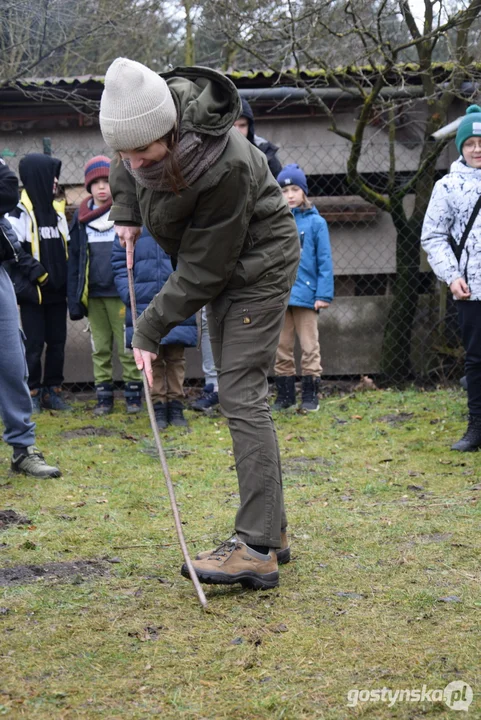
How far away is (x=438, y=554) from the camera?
356 cm

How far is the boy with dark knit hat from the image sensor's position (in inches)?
279

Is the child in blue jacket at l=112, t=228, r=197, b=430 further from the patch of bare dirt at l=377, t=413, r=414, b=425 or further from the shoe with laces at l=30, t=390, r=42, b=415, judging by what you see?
the patch of bare dirt at l=377, t=413, r=414, b=425

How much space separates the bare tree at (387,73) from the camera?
24.5 feet

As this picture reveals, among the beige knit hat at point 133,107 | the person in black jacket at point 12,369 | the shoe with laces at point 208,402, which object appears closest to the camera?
the beige knit hat at point 133,107

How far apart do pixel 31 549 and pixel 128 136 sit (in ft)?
6.26

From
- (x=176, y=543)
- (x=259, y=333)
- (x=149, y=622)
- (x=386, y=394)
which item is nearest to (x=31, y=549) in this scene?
(x=176, y=543)

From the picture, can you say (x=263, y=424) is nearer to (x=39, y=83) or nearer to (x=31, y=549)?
(x=31, y=549)

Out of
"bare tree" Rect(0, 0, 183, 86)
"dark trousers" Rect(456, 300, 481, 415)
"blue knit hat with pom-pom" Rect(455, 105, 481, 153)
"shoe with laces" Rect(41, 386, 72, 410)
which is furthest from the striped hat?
"dark trousers" Rect(456, 300, 481, 415)

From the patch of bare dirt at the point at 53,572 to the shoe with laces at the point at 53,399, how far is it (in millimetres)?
4199

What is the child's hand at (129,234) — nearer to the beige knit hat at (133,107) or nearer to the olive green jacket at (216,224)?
the olive green jacket at (216,224)

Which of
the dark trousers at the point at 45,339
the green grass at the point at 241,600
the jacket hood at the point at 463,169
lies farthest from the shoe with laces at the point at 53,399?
the jacket hood at the point at 463,169

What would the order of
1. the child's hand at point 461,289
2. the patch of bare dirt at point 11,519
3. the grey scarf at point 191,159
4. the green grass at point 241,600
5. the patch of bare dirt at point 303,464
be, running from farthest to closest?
the child's hand at point 461,289
the patch of bare dirt at point 303,464
the patch of bare dirt at point 11,519
the grey scarf at point 191,159
the green grass at point 241,600

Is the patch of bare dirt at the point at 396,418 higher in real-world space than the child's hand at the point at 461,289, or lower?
lower

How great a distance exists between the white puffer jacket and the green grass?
1178 mm
